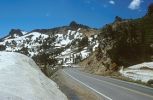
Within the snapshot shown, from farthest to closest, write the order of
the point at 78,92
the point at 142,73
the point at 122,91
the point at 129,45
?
the point at 129,45 < the point at 142,73 < the point at 122,91 < the point at 78,92

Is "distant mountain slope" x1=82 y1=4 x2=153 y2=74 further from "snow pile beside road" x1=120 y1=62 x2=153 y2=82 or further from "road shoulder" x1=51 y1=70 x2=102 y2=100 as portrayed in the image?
"road shoulder" x1=51 y1=70 x2=102 y2=100

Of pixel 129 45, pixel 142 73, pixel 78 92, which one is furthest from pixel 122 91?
pixel 129 45

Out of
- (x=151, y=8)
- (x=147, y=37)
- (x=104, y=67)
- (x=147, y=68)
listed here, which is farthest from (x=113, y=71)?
(x=151, y=8)

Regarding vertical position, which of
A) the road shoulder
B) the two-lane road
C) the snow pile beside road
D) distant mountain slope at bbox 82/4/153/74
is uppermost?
distant mountain slope at bbox 82/4/153/74

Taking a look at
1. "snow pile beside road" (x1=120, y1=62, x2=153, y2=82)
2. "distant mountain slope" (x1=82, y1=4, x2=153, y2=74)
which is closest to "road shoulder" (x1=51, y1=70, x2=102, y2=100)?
"snow pile beside road" (x1=120, y1=62, x2=153, y2=82)

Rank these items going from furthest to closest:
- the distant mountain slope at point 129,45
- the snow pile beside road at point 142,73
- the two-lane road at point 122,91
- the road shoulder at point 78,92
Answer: the distant mountain slope at point 129,45
the snow pile beside road at point 142,73
the two-lane road at point 122,91
the road shoulder at point 78,92

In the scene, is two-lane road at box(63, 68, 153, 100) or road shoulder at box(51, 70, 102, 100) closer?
road shoulder at box(51, 70, 102, 100)

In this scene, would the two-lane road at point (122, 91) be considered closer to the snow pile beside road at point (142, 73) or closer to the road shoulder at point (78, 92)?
the road shoulder at point (78, 92)

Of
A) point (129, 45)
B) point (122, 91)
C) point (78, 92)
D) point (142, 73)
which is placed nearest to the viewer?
point (78, 92)

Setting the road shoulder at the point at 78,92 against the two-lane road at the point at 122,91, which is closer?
the road shoulder at the point at 78,92

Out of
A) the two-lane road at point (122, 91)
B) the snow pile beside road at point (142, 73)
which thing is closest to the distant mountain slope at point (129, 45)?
the snow pile beside road at point (142, 73)

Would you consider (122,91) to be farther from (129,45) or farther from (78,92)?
(129,45)

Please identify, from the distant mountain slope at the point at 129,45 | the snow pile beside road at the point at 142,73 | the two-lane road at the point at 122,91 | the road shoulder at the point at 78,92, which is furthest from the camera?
the distant mountain slope at the point at 129,45

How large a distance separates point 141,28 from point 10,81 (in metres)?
59.7
